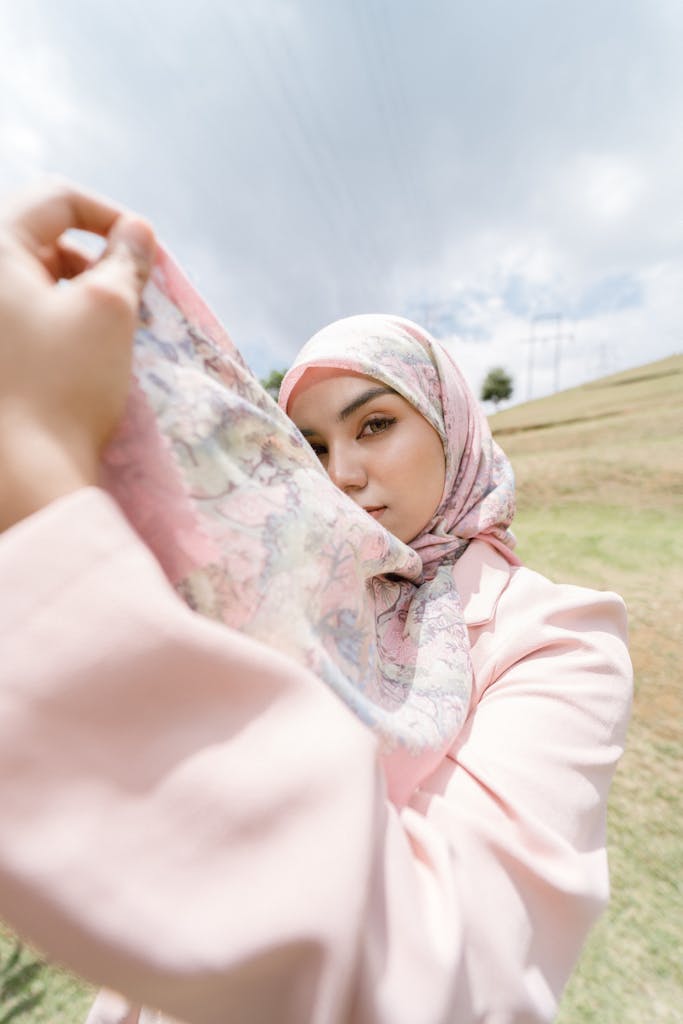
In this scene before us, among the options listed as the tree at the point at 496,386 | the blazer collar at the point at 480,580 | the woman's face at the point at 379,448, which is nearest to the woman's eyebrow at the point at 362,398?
the woman's face at the point at 379,448

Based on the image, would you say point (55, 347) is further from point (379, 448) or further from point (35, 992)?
point (35, 992)

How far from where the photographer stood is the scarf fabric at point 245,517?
1.52 feet

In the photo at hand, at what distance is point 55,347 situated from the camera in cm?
39

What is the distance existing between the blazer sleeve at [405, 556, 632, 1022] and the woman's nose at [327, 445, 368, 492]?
1.36 ft

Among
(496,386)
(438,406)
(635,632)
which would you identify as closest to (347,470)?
(438,406)

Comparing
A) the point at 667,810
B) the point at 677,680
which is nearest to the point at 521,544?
the point at 677,680

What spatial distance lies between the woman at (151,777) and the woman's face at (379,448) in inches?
26.6

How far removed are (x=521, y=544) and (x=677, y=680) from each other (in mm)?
2544

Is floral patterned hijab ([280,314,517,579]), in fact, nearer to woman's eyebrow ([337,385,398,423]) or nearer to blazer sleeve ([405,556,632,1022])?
woman's eyebrow ([337,385,398,423])

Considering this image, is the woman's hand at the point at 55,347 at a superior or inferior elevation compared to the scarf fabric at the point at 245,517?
superior

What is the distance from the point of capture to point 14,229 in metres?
0.41

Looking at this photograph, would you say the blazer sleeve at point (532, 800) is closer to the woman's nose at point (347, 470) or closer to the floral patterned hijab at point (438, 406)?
the floral patterned hijab at point (438, 406)

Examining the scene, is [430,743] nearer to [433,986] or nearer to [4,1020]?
[433,986]

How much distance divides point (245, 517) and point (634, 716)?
3.16m
